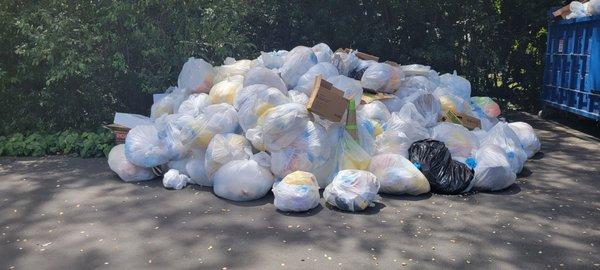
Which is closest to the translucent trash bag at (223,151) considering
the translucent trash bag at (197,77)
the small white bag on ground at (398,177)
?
the small white bag on ground at (398,177)

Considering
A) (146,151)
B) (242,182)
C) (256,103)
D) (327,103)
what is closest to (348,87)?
(327,103)

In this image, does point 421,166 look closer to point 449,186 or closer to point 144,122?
point 449,186

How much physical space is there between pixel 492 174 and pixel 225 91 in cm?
289

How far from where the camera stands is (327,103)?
5.62 m

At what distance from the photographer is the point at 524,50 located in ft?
37.9

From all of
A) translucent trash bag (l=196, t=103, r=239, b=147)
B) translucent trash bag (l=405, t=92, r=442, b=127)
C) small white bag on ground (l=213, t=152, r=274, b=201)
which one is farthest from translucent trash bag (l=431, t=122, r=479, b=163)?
translucent trash bag (l=196, t=103, r=239, b=147)

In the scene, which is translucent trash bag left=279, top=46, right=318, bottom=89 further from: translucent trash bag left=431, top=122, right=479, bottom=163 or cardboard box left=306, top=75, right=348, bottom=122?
translucent trash bag left=431, top=122, right=479, bottom=163

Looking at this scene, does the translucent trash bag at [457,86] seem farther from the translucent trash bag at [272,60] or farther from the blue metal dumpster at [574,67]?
the translucent trash bag at [272,60]

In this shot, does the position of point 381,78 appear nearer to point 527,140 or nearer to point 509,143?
point 509,143

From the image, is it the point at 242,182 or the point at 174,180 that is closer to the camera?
the point at 242,182

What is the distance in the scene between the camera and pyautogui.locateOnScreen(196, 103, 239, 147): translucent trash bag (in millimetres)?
5852

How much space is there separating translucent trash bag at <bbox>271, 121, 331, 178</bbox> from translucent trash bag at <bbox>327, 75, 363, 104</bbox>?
973 millimetres

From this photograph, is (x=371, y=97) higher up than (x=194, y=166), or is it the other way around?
(x=371, y=97)

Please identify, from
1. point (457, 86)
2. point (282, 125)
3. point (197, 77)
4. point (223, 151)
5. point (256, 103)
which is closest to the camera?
point (282, 125)
